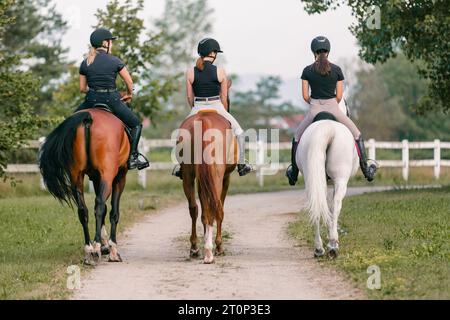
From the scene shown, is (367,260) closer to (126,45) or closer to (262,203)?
(262,203)

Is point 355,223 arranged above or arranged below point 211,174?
below

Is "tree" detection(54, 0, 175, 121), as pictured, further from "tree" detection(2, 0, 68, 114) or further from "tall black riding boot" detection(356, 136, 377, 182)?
"tall black riding boot" detection(356, 136, 377, 182)

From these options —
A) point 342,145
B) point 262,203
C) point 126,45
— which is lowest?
point 262,203

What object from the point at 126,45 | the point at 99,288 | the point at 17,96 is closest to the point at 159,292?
the point at 99,288

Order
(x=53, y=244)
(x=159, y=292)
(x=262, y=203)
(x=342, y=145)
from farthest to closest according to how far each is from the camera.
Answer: (x=262, y=203), (x=53, y=244), (x=342, y=145), (x=159, y=292)

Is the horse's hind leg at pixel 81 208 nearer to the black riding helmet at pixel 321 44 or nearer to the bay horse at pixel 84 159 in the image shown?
the bay horse at pixel 84 159

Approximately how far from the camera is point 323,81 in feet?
43.0

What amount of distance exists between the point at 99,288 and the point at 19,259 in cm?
316

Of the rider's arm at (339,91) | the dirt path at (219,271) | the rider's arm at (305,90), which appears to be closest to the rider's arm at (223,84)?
the rider's arm at (305,90)

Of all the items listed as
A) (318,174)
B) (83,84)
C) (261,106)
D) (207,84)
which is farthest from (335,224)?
(261,106)

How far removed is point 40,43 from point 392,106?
3704 centimetres

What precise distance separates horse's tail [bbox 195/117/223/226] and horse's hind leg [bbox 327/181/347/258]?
1.54m

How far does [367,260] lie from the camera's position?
1176cm

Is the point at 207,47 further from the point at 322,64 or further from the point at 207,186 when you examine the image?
the point at 207,186
